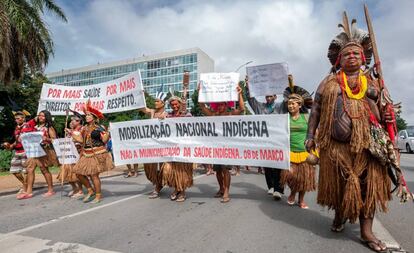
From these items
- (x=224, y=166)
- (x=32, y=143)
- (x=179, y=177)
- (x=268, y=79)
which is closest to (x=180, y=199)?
(x=179, y=177)

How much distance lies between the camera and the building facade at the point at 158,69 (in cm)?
8100

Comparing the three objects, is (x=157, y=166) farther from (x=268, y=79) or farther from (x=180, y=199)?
(x=268, y=79)

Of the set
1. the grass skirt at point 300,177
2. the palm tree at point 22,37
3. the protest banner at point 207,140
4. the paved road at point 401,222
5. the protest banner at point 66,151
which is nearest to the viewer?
the paved road at point 401,222

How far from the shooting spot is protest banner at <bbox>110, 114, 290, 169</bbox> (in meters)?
5.10

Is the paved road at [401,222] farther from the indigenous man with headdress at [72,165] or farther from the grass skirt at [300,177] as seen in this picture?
the indigenous man with headdress at [72,165]

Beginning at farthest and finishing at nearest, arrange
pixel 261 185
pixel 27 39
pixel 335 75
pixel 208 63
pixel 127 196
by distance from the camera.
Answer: pixel 208 63 < pixel 27 39 < pixel 261 185 < pixel 127 196 < pixel 335 75

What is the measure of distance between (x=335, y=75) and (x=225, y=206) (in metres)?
2.83

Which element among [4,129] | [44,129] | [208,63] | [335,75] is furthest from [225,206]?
[208,63]

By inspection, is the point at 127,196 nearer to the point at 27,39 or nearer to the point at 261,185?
the point at 261,185

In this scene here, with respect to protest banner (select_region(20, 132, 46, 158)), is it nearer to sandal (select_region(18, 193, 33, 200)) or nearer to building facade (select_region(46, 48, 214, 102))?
sandal (select_region(18, 193, 33, 200))

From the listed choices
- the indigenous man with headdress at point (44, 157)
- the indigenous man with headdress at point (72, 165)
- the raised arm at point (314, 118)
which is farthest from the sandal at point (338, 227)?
the indigenous man with headdress at point (44, 157)

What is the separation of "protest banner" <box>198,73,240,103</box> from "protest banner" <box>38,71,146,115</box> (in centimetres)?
119

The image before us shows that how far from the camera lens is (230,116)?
5.48 meters

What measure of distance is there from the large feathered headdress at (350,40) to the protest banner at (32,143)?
586 centimetres
